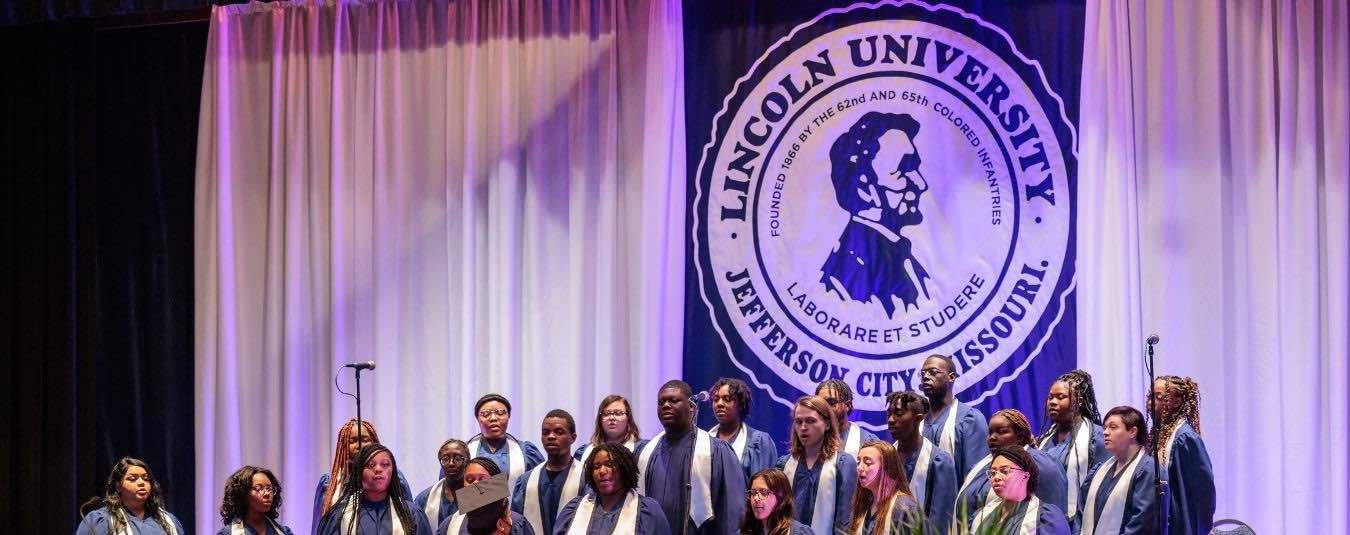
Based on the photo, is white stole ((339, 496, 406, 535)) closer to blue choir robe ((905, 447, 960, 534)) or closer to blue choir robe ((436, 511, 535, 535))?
blue choir robe ((436, 511, 535, 535))

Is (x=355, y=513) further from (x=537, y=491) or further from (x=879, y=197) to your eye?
(x=879, y=197)

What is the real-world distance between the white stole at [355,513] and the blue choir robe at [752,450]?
1628mm

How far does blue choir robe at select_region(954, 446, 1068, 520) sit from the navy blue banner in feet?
5.86

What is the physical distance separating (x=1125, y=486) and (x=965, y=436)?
111cm

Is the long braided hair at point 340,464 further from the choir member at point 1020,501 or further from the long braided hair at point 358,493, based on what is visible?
the choir member at point 1020,501

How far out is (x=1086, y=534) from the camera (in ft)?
22.5

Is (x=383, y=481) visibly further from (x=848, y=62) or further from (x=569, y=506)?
(x=848, y=62)

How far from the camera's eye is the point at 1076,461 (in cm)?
729

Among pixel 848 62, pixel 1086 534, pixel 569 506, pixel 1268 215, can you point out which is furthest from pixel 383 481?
pixel 1268 215

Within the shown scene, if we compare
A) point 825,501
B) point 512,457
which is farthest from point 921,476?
point 512,457

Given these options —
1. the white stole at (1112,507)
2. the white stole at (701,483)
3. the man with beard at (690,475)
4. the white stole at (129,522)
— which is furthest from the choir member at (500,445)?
the white stole at (1112,507)

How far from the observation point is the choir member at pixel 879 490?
21.2ft

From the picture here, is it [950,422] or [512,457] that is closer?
[950,422]

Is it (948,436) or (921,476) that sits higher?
(948,436)
